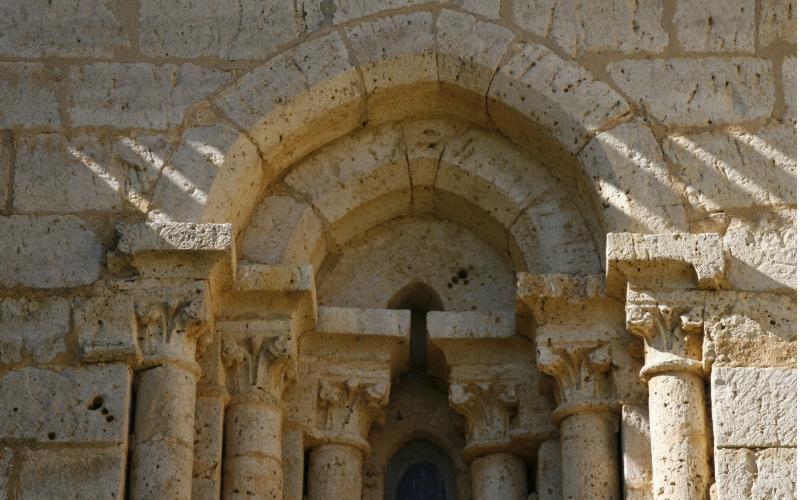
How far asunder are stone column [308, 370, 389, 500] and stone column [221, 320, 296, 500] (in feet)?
0.96

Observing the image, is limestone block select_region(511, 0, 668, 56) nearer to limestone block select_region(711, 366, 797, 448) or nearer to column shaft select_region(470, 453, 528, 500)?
limestone block select_region(711, 366, 797, 448)

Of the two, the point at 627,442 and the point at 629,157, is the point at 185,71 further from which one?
the point at 627,442

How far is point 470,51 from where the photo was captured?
9.41 metres

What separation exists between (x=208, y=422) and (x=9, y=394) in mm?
903

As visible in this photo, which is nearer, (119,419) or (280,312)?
(119,419)

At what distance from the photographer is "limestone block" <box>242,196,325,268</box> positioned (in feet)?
31.0

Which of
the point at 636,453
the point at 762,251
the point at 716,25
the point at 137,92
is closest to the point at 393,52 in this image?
the point at 137,92

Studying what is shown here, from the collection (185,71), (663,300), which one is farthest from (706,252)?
(185,71)

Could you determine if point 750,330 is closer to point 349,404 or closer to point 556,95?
point 556,95

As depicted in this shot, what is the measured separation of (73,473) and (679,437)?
263 cm

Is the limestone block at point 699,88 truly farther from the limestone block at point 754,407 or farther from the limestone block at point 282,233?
the limestone block at point 282,233

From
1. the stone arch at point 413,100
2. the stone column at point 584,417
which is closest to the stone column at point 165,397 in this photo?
the stone arch at point 413,100

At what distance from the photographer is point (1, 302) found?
8875 mm

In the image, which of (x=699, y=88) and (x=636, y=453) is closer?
(x=636, y=453)
